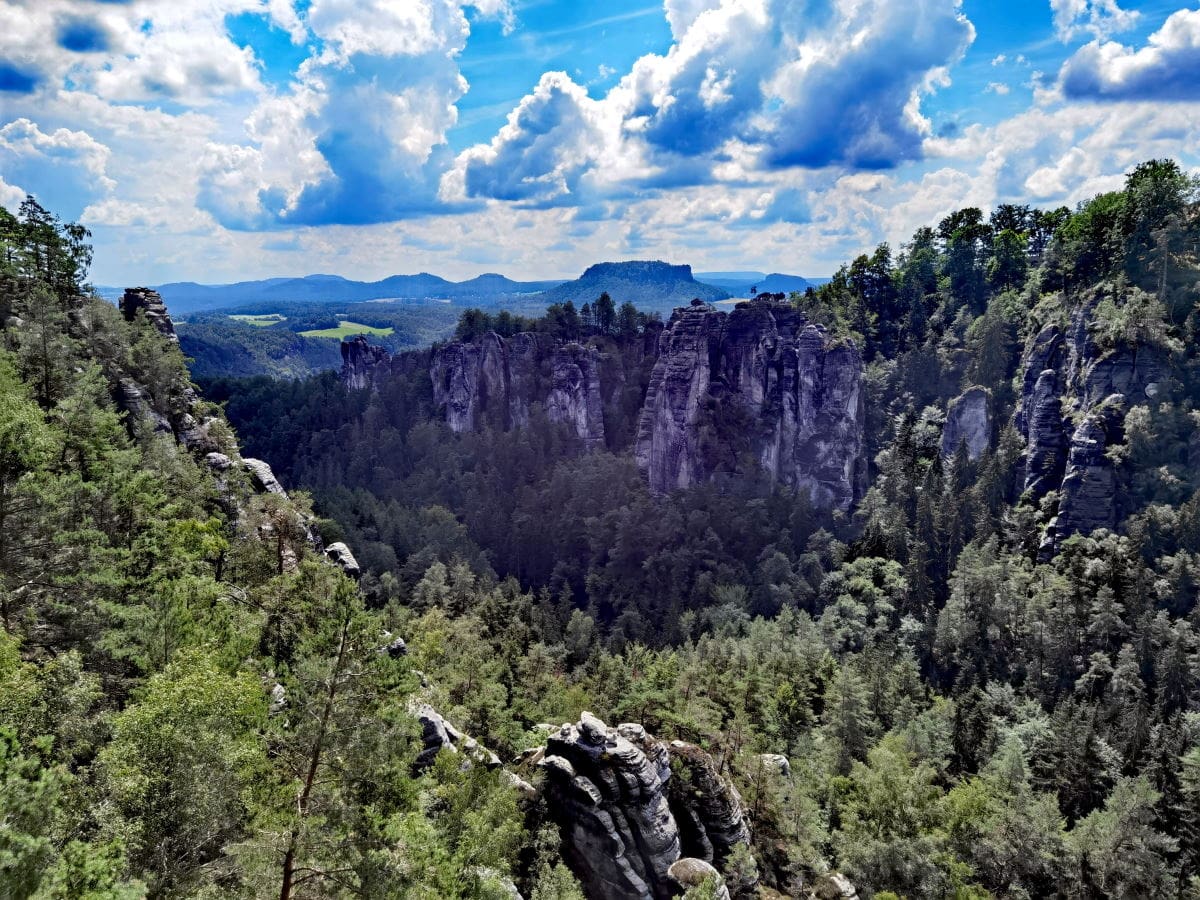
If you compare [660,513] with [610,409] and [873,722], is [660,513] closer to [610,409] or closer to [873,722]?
[610,409]

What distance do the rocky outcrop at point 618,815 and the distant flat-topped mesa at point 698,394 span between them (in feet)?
199

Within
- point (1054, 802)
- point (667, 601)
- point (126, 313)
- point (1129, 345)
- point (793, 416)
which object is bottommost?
point (667, 601)

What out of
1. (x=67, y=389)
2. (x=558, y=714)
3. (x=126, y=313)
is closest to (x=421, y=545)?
(x=126, y=313)

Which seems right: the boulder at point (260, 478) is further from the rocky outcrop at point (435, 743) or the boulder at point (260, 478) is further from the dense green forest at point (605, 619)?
the rocky outcrop at point (435, 743)

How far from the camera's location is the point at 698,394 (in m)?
88.9

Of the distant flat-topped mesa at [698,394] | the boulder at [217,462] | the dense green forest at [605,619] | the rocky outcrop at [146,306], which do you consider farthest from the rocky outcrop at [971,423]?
the rocky outcrop at [146,306]

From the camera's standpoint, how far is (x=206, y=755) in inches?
531

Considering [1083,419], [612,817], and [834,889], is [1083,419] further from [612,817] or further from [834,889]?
[612,817]

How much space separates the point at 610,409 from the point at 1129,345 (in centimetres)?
6037

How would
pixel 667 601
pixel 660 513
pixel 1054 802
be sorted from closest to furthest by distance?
pixel 1054 802 < pixel 667 601 < pixel 660 513

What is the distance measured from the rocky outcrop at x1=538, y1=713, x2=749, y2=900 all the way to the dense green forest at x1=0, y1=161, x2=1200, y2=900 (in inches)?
63.2

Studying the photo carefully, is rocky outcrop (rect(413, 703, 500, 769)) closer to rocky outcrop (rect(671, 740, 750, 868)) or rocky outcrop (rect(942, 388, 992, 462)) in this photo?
rocky outcrop (rect(671, 740, 750, 868))

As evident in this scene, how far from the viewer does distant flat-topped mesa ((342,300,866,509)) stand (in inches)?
3312

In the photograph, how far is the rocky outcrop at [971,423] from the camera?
72.9 m
